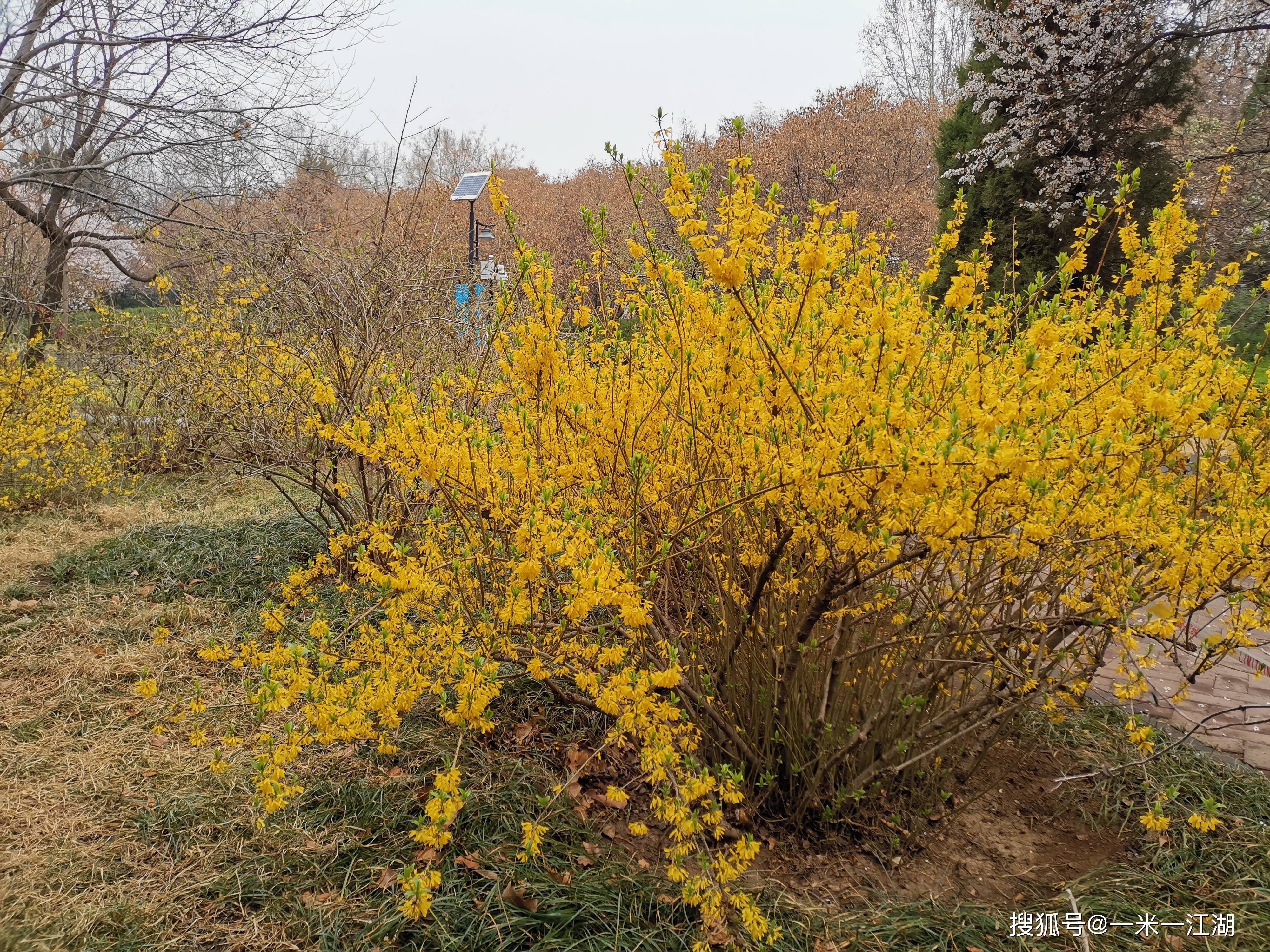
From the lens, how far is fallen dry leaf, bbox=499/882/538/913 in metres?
2.30

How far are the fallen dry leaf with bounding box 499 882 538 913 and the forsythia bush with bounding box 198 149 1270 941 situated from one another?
1.26 feet

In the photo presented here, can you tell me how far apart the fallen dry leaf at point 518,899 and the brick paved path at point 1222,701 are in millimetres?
2700

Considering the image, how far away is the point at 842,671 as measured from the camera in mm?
2648

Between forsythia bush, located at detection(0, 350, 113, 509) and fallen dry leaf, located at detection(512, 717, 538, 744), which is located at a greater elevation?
forsythia bush, located at detection(0, 350, 113, 509)

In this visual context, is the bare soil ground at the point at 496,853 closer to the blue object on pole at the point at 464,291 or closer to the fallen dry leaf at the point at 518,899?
the fallen dry leaf at the point at 518,899

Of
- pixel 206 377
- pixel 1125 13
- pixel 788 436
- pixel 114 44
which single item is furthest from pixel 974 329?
pixel 1125 13

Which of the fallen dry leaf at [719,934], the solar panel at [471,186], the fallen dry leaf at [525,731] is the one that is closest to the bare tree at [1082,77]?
the solar panel at [471,186]

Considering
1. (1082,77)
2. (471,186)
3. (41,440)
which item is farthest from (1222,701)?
(471,186)

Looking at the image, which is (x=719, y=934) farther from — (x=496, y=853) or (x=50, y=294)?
(x=50, y=294)

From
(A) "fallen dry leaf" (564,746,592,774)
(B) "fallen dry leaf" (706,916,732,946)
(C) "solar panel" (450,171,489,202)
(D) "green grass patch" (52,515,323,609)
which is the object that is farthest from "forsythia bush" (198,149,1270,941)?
(C) "solar panel" (450,171,489,202)

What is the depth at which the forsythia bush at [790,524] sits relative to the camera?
75.0 inches

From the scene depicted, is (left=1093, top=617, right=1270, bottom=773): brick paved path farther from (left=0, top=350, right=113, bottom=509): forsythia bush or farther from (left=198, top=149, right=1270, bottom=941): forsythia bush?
(left=0, top=350, right=113, bottom=509): forsythia bush

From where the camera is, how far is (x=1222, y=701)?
3703mm

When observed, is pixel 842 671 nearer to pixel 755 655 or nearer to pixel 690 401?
pixel 755 655
